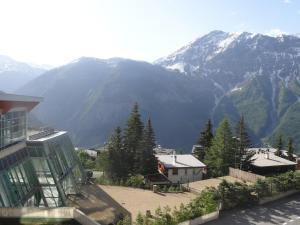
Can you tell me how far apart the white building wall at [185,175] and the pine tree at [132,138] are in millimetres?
5491

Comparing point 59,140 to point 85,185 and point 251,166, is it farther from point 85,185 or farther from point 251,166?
point 251,166

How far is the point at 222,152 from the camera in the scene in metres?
59.5

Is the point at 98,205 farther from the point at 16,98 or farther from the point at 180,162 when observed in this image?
the point at 180,162

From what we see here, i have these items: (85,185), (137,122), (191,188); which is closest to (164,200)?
(191,188)

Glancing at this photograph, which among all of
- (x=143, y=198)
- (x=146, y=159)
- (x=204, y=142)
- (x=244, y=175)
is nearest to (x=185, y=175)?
(x=146, y=159)

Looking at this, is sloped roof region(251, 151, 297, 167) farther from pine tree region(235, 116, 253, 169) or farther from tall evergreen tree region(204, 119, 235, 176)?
tall evergreen tree region(204, 119, 235, 176)

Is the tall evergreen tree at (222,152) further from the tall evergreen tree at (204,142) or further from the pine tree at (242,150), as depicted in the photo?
the tall evergreen tree at (204,142)

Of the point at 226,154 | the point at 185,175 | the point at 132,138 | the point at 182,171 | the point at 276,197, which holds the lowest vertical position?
the point at 185,175

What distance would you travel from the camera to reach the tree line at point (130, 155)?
5716 centimetres

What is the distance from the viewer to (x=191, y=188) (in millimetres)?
44969

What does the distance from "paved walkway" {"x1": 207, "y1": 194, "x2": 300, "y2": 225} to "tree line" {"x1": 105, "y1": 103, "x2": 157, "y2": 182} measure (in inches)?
863

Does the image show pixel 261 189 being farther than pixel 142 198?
No

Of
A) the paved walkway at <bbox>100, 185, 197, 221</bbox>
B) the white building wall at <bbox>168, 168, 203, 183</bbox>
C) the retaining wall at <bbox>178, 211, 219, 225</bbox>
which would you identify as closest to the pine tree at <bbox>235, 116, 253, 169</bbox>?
the white building wall at <bbox>168, 168, 203, 183</bbox>

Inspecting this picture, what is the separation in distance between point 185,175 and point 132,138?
949cm
